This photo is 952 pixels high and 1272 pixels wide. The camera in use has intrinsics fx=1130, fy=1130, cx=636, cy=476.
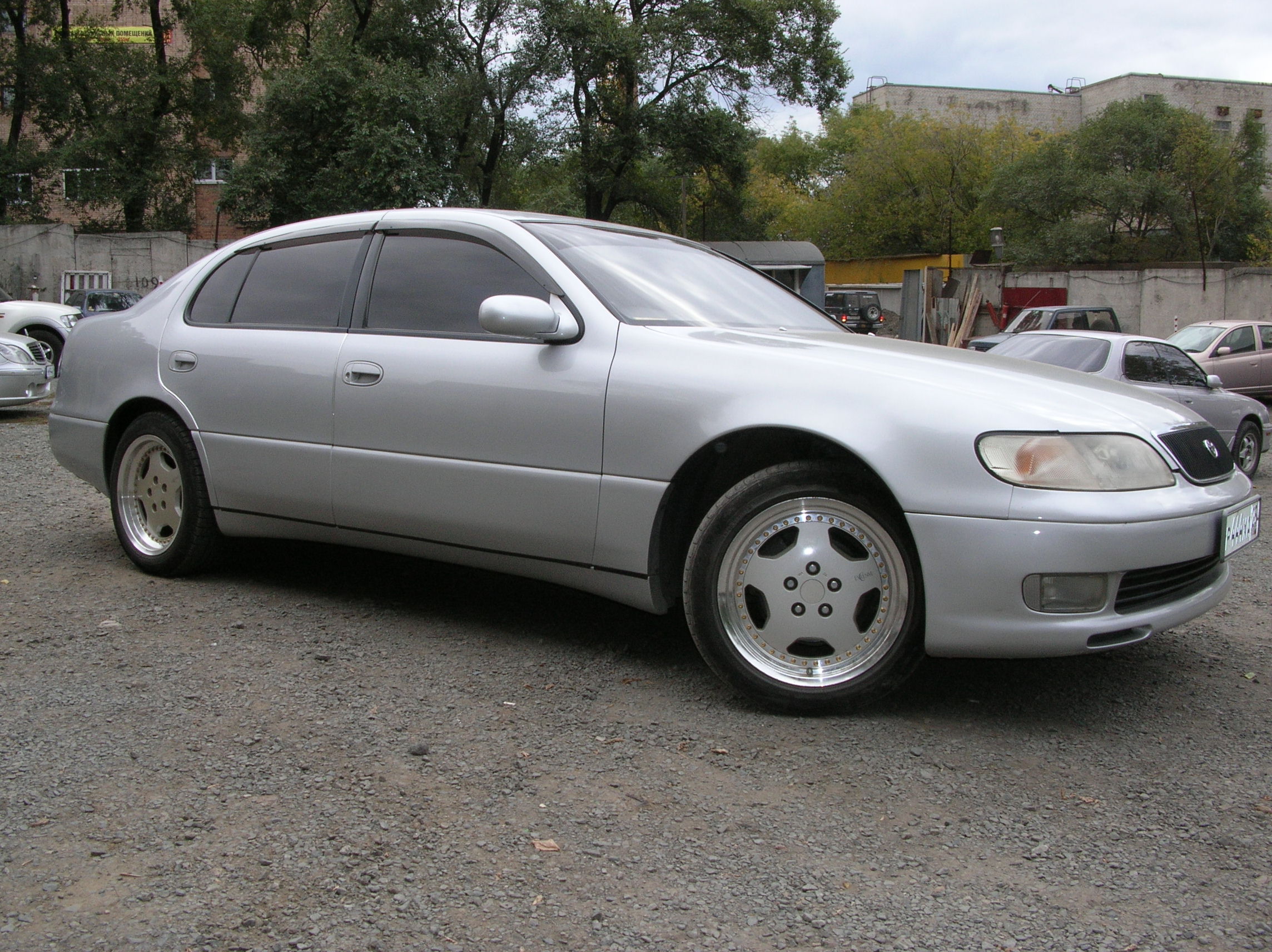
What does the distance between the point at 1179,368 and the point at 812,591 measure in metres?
7.94

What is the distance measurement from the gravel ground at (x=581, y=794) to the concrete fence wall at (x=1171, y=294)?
2960 centimetres

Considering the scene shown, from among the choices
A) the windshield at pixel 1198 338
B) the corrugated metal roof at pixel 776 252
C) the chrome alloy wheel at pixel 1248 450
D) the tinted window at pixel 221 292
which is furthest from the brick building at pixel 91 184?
the tinted window at pixel 221 292

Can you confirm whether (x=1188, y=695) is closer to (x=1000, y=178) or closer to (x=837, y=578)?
(x=837, y=578)

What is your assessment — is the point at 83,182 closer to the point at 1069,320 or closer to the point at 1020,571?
the point at 1069,320

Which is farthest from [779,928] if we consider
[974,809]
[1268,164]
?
[1268,164]

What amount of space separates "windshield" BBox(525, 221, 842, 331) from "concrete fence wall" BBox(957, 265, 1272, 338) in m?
28.8

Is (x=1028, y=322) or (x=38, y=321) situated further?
(x=1028, y=322)

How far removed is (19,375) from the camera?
39.3 feet

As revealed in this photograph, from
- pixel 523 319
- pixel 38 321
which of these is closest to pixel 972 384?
pixel 523 319

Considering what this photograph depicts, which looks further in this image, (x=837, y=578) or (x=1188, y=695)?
(x=1188, y=695)

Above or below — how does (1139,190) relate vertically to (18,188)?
above

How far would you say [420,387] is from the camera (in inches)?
154

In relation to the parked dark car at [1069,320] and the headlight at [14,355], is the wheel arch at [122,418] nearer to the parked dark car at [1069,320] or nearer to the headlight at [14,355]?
→ the headlight at [14,355]

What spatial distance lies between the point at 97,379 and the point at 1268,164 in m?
45.5
